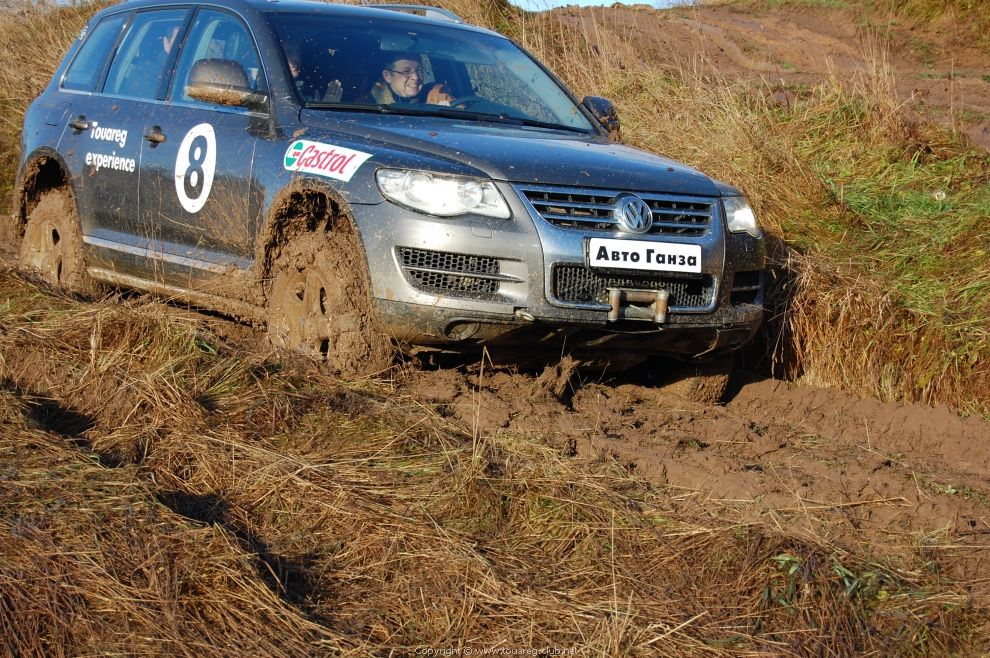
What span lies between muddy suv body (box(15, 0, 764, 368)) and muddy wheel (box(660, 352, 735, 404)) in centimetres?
29

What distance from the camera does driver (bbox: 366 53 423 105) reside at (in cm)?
553

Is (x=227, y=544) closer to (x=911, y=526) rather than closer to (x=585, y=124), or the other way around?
(x=911, y=526)

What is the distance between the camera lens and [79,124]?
262 inches

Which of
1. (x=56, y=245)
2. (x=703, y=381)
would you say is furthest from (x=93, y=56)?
(x=703, y=381)

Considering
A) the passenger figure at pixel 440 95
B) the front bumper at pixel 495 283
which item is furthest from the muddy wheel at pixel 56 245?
the front bumper at pixel 495 283

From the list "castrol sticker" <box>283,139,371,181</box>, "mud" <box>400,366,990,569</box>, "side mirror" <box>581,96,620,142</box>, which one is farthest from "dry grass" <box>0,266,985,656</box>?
"side mirror" <box>581,96,620,142</box>

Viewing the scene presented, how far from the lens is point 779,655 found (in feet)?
9.56

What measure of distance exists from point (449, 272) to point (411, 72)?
1579 mm

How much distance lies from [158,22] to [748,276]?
3.52 meters

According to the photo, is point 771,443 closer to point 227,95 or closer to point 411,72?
point 411,72

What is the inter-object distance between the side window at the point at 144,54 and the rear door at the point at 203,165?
194 millimetres

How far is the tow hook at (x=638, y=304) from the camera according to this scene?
4.73 m

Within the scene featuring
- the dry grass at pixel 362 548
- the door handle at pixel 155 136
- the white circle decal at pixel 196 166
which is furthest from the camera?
the door handle at pixel 155 136

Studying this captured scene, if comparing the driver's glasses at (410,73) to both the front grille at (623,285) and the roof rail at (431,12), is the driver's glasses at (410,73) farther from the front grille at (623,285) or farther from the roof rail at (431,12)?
the front grille at (623,285)
